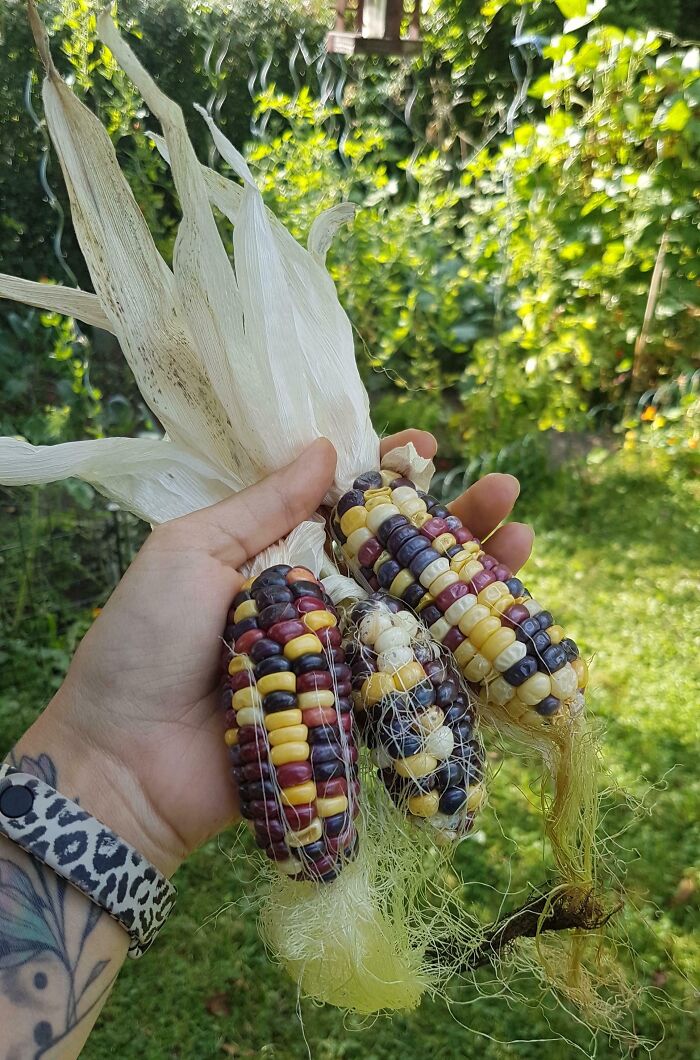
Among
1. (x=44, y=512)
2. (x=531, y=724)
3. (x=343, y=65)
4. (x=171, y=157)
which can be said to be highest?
(x=343, y=65)

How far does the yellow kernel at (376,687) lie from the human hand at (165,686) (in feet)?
1.01

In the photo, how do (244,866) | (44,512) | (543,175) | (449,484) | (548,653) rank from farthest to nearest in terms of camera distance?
(449,484) < (543,175) < (44,512) < (244,866) < (548,653)

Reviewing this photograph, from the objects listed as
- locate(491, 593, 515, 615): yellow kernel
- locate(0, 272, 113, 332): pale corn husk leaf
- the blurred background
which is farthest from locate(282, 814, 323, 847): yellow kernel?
the blurred background

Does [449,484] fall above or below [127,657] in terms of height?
below

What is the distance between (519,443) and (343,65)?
2694 mm

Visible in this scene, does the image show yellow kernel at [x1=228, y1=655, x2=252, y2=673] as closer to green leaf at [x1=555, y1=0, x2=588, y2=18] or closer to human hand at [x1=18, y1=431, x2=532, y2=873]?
human hand at [x1=18, y1=431, x2=532, y2=873]

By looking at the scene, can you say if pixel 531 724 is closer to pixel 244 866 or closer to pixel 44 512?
pixel 244 866

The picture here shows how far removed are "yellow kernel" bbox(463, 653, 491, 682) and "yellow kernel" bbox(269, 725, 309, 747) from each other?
0.35 meters

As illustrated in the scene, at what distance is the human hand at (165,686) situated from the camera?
1373mm

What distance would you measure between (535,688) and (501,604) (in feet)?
0.52

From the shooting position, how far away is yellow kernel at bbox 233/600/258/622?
128 centimetres

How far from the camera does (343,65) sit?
15.8ft

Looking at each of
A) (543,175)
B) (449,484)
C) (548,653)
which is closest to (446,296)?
(543,175)

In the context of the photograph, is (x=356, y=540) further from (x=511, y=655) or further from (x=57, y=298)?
(x=57, y=298)
